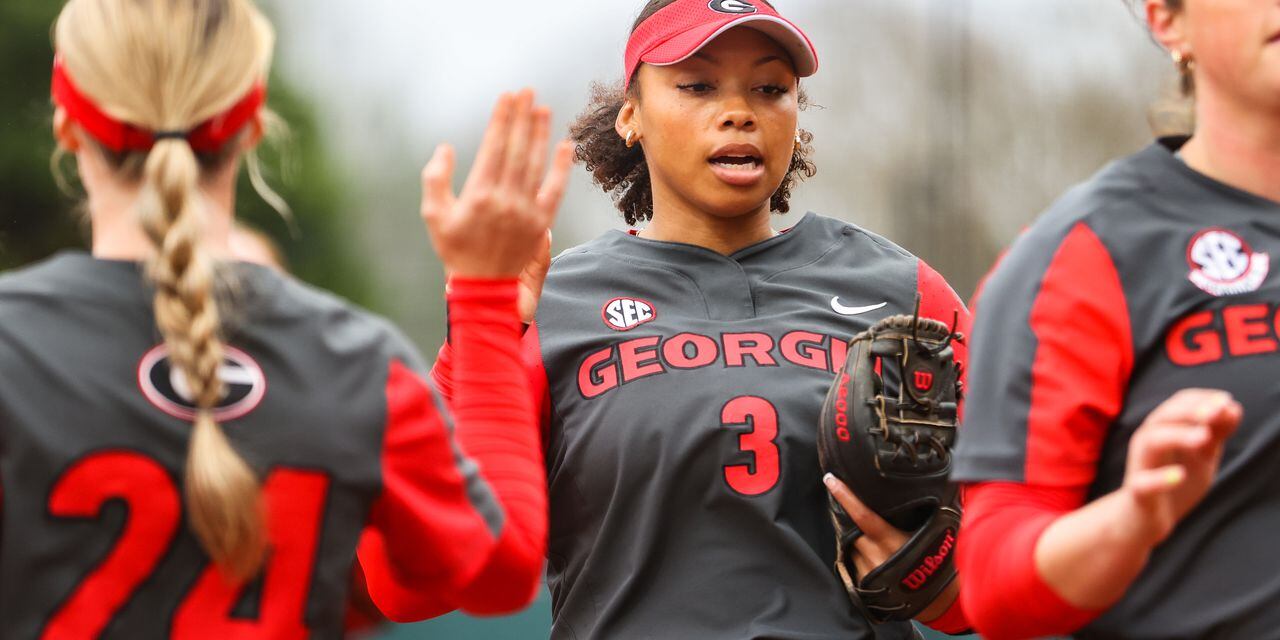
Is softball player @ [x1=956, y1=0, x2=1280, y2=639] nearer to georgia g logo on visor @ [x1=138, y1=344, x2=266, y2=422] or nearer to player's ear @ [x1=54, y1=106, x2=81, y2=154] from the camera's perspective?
georgia g logo on visor @ [x1=138, y1=344, x2=266, y2=422]

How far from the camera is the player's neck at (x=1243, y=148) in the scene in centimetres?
224

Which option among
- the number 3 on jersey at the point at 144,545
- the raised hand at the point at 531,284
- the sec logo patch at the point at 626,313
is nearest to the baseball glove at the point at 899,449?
the sec logo patch at the point at 626,313

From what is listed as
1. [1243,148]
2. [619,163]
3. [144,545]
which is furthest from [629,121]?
[144,545]

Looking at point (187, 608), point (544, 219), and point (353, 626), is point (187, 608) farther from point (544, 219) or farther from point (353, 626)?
point (544, 219)

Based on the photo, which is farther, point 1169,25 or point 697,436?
point 697,436

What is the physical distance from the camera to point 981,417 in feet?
7.21

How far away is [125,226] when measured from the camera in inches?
79.4

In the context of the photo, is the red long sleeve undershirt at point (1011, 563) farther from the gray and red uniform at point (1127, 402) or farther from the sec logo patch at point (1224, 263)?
the sec logo patch at point (1224, 263)

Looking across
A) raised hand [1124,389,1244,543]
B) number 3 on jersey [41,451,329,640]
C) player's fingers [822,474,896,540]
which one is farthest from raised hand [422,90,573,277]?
player's fingers [822,474,896,540]

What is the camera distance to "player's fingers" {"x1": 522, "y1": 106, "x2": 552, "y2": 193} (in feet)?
7.41

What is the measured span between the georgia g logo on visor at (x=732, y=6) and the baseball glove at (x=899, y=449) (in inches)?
33.6

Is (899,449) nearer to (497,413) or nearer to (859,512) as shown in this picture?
(859,512)

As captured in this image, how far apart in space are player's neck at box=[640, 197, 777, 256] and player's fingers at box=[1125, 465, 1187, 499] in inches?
69.1

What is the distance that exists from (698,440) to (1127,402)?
44.7 inches
